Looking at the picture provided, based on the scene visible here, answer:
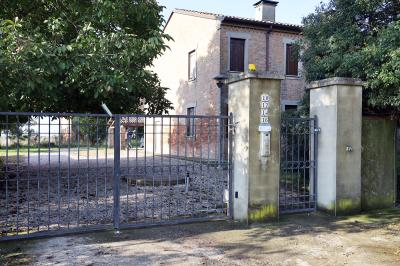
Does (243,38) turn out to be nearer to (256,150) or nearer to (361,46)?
(361,46)

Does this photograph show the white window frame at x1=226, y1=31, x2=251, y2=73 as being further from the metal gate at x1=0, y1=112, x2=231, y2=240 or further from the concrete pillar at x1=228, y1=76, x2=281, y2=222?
the concrete pillar at x1=228, y1=76, x2=281, y2=222

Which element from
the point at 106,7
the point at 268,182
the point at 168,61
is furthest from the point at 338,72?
the point at 168,61

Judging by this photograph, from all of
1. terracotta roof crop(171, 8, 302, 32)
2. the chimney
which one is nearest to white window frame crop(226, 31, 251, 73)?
terracotta roof crop(171, 8, 302, 32)

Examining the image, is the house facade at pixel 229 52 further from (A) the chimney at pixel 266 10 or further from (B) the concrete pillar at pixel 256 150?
(B) the concrete pillar at pixel 256 150

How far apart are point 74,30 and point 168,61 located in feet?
49.2

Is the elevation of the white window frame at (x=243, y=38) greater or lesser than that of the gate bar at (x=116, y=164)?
greater

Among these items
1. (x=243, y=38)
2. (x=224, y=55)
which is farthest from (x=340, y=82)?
(x=243, y=38)

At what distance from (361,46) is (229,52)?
9.45 metres

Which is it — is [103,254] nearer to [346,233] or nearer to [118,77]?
[118,77]

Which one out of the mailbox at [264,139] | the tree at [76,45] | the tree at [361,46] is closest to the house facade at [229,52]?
the tree at [361,46]

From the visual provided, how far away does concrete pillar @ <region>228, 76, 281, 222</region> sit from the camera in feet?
21.8

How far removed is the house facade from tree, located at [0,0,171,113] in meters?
8.12

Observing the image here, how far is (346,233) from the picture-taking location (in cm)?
627

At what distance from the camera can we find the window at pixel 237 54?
18.0 metres
